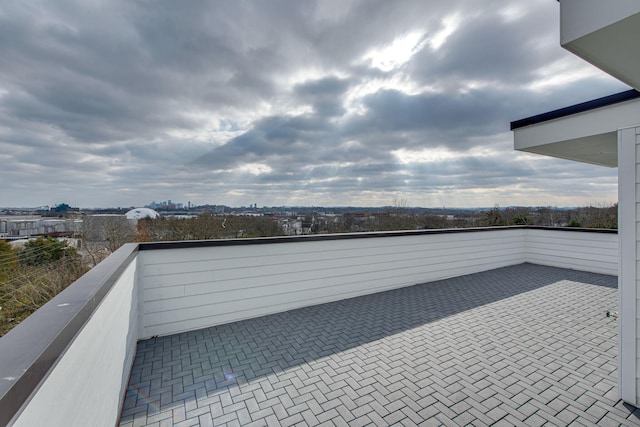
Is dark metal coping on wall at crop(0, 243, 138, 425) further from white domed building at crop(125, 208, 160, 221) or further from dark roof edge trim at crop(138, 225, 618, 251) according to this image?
white domed building at crop(125, 208, 160, 221)

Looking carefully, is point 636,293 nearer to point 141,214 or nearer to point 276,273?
point 276,273

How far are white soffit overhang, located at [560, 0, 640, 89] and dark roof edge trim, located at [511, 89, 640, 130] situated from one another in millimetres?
1632

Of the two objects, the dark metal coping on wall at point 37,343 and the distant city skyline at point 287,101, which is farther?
the distant city skyline at point 287,101

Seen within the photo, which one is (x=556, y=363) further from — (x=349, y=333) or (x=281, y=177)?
(x=281, y=177)

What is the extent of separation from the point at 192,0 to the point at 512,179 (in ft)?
36.9

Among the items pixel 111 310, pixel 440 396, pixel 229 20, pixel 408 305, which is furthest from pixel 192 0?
pixel 440 396

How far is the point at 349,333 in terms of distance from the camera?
321 cm

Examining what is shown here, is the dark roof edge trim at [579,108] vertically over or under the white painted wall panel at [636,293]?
over

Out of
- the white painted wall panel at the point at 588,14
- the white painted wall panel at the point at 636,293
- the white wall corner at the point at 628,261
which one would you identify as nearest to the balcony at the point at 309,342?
the white wall corner at the point at 628,261

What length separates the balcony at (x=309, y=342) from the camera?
1.13 m

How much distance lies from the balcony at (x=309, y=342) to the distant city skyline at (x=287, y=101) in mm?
1828

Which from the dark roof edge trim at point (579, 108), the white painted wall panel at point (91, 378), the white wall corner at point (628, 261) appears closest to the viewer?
the white painted wall panel at point (91, 378)

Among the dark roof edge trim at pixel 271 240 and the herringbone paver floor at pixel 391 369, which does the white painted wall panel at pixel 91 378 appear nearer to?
the herringbone paver floor at pixel 391 369

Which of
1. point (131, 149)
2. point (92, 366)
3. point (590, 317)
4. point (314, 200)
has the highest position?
point (131, 149)
